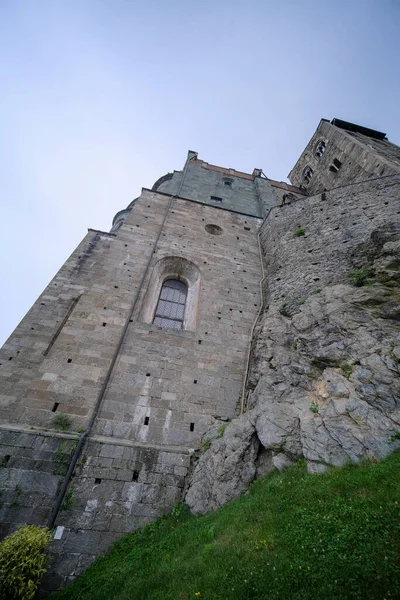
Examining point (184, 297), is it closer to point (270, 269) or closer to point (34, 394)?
point (270, 269)

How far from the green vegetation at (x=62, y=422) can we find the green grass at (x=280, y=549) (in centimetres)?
260

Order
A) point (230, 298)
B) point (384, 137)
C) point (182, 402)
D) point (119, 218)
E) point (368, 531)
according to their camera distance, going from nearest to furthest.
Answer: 1. point (368, 531)
2. point (182, 402)
3. point (230, 298)
4. point (119, 218)
5. point (384, 137)

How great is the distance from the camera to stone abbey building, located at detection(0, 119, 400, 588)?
5.74 metres

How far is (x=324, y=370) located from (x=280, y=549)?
378 centimetres

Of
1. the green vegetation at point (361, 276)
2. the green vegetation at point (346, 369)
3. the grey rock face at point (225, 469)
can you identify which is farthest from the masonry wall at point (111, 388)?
the green vegetation at point (361, 276)

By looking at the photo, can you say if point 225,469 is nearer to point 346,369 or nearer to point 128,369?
point 346,369

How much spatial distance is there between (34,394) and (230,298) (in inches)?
269

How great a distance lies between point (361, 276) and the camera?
7.83 metres

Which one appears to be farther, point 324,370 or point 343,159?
point 343,159

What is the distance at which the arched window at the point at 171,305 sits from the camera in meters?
10.4

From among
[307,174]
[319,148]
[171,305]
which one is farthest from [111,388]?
[307,174]

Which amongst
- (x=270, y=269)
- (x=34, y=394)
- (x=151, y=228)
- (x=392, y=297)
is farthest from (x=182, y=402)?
(x=151, y=228)

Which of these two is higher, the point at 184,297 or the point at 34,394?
the point at 184,297

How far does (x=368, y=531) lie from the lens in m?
3.40
